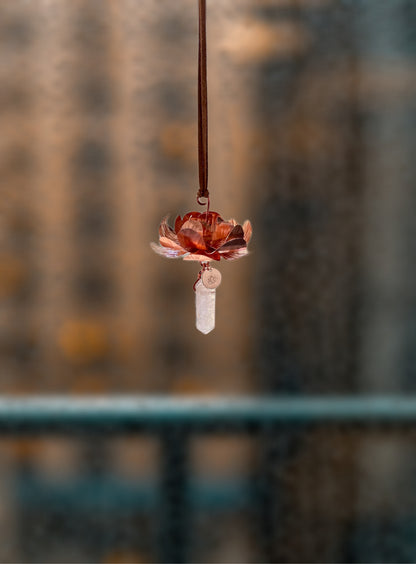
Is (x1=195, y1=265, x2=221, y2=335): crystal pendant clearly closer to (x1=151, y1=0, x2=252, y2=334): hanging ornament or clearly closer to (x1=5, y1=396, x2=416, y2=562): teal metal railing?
(x1=151, y1=0, x2=252, y2=334): hanging ornament

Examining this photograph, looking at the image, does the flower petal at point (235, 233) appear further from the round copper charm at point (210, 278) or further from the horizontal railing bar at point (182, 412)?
the horizontal railing bar at point (182, 412)

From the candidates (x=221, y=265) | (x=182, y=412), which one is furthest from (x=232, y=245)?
(x=182, y=412)

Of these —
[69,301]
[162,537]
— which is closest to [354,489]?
[162,537]

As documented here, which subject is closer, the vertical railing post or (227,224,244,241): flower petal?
(227,224,244,241): flower petal

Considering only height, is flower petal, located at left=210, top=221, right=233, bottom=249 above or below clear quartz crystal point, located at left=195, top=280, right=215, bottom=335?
above

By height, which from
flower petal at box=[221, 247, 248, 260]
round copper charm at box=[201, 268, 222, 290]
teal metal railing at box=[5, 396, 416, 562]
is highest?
flower petal at box=[221, 247, 248, 260]

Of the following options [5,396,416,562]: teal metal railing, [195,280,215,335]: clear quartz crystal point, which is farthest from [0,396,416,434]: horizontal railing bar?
[195,280,215,335]: clear quartz crystal point

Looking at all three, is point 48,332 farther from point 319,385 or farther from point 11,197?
point 319,385
